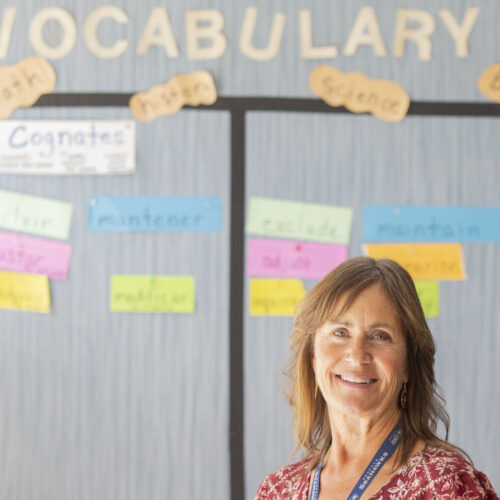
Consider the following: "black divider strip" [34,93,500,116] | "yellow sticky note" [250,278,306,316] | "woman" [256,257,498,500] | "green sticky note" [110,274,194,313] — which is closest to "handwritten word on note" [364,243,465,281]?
"yellow sticky note" [250,278,306,316]

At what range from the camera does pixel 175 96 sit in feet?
6.44

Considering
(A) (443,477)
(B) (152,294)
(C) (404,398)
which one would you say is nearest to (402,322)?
(C) (404,398)

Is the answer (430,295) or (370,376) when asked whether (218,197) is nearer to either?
(430,295)

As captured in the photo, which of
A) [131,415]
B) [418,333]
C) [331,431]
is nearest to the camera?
[418,333]

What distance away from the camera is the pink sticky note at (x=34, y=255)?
1961 millimetres

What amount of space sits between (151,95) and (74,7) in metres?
0.33

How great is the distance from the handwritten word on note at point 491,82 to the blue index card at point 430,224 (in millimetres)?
321

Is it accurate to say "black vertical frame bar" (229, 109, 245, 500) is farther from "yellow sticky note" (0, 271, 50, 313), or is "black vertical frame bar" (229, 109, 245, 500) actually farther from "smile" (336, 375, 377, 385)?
"smile" (336, 375, 377, 385)

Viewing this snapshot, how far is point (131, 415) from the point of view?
1.95 meters

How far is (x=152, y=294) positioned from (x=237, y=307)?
24cm

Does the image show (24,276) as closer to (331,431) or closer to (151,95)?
(151,95)

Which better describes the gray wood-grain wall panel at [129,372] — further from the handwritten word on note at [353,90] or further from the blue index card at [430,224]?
the blue index card at [430,224]

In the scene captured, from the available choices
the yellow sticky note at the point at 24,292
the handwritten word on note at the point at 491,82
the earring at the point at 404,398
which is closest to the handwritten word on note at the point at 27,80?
the yellow sticky note at the point at 24,292

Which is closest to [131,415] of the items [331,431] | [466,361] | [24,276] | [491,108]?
[24,276]
